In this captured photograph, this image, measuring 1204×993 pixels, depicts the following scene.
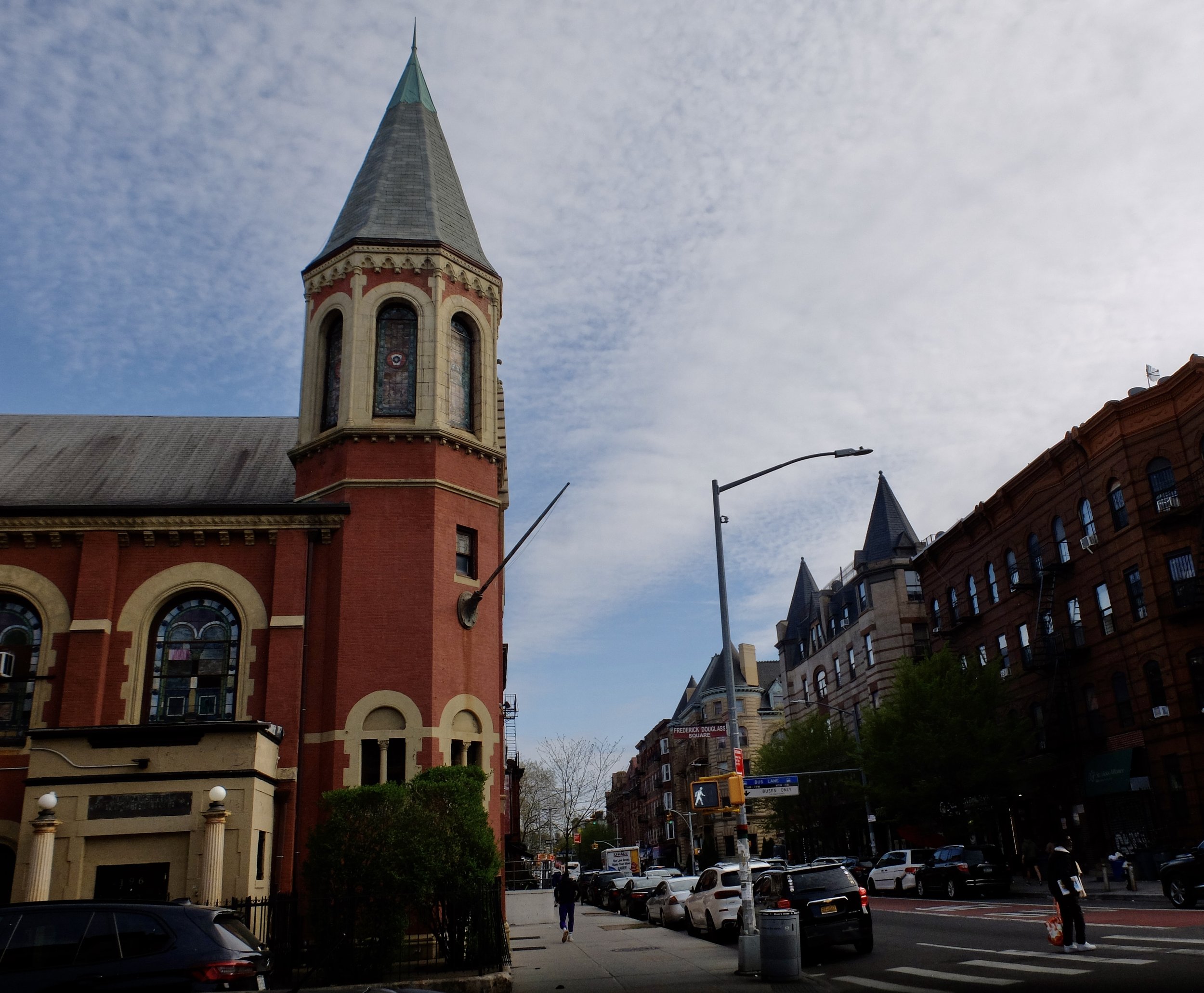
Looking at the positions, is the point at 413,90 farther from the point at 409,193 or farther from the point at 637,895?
the point at 637,895

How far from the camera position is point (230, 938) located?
9.81m

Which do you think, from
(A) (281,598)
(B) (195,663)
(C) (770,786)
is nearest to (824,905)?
(C) (770,786)

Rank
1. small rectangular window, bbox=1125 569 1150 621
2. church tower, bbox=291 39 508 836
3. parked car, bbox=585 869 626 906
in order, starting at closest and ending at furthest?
1. church tower, bbox=291 39 508 836
2. small rectangular window, bbox=1125 569 1150 621
3. parked car, bbox=585 869 626 906

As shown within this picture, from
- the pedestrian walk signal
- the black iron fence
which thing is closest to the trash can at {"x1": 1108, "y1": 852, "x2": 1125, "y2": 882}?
the pedestrian walk signal

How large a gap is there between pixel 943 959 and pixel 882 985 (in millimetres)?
2957

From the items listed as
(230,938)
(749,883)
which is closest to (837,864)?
(749,883)

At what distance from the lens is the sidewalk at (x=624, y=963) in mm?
15539

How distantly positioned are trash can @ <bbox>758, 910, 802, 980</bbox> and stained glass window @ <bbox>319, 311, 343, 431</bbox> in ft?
54.7

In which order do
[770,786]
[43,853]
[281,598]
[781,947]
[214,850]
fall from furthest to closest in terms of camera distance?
[281,598], [770,786], [214,850], [43,853], [781,947]

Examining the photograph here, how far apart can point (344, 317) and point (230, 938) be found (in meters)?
19.2

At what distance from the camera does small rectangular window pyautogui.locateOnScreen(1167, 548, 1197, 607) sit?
3278cm

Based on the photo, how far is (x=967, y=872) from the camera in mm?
31641

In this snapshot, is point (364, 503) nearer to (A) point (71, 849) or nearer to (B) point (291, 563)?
(B) point (291, 563)

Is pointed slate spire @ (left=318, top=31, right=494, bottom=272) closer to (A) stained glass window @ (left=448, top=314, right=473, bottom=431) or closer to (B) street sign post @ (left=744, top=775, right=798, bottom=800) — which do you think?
(A) stained glass window @ (left=448, top=314, right=473, bottom=431)
